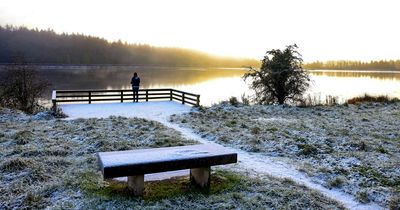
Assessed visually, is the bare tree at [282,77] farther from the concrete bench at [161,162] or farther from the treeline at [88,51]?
the treeline at [88,51]

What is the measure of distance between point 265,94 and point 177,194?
20.8 m

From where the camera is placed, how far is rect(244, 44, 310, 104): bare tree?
999 inches

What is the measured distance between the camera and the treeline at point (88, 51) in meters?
136

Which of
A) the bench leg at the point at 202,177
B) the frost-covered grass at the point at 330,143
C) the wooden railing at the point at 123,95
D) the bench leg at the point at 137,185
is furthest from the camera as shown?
the wooden railing at the point at 123,95

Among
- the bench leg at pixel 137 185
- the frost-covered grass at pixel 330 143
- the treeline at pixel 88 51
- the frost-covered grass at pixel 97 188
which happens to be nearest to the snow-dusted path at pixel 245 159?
the frost-covered grass at pixel 330 143

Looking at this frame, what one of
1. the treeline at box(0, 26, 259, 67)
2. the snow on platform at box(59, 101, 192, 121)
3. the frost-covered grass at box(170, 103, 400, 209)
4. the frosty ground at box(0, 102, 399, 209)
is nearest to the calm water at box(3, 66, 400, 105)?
the snow on platform at box(59, 101, 192, 121)

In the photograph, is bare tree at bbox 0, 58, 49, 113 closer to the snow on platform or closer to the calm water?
the snow on platform

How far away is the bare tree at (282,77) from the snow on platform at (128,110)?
7.55m

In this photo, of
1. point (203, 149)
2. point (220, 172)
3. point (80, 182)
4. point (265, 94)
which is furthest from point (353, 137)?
point (265, 94)

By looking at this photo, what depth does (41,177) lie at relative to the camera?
702cm

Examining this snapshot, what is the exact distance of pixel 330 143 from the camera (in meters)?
10.9

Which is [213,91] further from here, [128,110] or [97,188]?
[97,188]

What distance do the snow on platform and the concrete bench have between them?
31.3 feet

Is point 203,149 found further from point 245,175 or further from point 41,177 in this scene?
point 41,177
